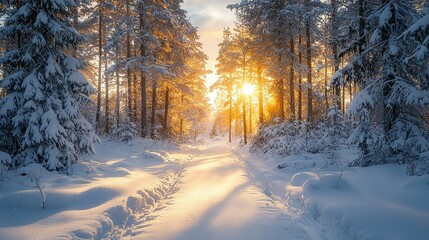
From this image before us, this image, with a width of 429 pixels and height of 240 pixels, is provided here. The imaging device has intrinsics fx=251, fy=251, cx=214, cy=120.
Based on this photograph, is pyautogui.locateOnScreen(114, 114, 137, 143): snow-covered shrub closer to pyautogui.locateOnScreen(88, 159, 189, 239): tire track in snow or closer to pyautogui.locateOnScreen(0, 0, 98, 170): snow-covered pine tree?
pyautogui.locateOnScreen(0, 0, 98, 170): snow-covered pine tree

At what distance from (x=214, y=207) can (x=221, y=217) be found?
0.75 m

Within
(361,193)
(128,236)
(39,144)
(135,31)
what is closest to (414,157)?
(361,193)

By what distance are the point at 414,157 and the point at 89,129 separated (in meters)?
11.1

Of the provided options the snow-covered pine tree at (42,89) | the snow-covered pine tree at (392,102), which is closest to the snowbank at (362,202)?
the snow-covered pine tree at (392,102)

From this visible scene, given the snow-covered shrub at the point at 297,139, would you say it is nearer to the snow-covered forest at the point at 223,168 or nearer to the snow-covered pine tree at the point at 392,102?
the snow-covered forest at the point at 223,168

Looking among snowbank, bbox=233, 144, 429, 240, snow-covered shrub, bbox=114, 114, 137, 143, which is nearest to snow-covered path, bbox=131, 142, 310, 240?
snowbank, bbox=233, 144, 429, 240

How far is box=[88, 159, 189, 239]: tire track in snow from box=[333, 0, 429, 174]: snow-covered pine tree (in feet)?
22.0

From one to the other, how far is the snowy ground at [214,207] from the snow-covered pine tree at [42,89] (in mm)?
920

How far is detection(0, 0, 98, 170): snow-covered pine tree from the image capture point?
8406 mm

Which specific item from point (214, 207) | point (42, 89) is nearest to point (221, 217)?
point (214, 207)

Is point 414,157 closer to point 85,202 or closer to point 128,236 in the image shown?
point 128,236

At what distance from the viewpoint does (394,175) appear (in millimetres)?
6750

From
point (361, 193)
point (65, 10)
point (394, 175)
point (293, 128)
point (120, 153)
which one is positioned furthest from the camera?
point (293, 128)

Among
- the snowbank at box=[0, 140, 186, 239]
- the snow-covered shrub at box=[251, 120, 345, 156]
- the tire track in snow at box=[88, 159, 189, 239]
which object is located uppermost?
the snow-covered shrub at box=[251, 120, 345, 156]
